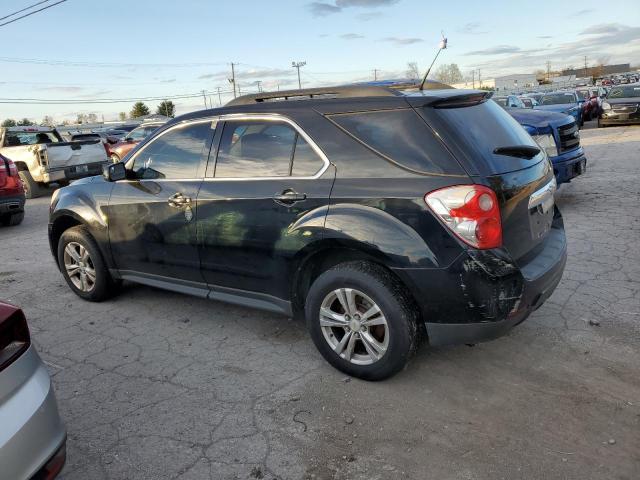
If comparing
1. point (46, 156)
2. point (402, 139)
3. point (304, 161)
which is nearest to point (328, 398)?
point (304, 161)

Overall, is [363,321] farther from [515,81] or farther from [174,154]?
[515,81]

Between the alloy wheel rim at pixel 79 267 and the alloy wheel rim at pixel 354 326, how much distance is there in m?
2.66

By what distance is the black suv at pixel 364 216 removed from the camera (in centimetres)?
286

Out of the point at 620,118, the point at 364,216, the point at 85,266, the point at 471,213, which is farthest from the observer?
the point at 620,118

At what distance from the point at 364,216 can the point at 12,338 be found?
6.09 ft

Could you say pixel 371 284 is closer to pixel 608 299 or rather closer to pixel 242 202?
pixel 242 202

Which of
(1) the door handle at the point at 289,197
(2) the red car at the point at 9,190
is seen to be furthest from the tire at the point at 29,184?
(1) the door handle at the point at 289,197

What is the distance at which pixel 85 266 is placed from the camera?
16.2 ft

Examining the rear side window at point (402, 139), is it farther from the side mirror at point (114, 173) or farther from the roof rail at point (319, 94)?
the side mirror at point (114, 173)

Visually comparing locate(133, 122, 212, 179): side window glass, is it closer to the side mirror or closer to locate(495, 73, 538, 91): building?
the side mirror

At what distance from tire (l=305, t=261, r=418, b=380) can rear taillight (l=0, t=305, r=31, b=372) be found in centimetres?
165

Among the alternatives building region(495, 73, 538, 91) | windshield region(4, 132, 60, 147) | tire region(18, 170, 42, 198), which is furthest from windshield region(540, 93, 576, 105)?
building region(495, 73, 538, 91)

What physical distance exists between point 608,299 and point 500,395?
1.83 meters

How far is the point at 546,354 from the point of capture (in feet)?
11.5
